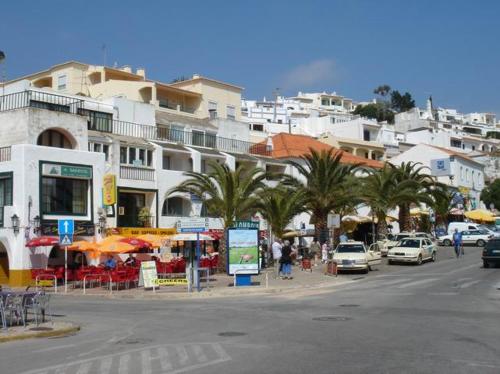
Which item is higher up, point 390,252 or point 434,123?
point 434,123

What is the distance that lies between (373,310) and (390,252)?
23782 mm

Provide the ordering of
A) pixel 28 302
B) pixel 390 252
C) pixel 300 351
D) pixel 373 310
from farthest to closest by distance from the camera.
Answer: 1. pixel 390 252
2. pixel 373 310
3. pixel 28 302
4. pixel 300 351

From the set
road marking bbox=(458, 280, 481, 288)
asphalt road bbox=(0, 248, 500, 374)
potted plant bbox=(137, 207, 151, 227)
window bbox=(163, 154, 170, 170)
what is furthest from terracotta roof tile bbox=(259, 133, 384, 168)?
asphalt road bbox=(0, 248, 500, 374)

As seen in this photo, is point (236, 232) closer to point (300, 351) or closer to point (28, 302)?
point (28, 302)

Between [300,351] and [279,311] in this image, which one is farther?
[279,311]

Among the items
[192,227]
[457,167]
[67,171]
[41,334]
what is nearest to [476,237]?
[457,167]

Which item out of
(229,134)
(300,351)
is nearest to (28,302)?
(300,351)

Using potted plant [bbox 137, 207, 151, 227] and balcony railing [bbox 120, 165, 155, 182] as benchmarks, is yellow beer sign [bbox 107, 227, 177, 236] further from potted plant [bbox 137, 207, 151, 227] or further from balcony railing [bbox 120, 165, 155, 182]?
balcony railing [bbox 120, 165, 155, 182]

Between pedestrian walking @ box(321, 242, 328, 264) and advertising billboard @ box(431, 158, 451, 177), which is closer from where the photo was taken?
pedestrian walking @ box(321, 242, 328, 264)

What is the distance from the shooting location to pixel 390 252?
135 feet

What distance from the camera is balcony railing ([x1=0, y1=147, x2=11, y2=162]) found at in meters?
34.2

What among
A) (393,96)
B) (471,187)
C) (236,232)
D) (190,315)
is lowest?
(190,315)

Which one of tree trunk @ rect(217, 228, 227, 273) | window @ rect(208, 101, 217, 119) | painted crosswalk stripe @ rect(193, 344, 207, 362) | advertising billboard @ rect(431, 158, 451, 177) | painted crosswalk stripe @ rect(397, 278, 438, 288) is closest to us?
painted crosswalk stripe @ rect(193, 344, 207, 362)

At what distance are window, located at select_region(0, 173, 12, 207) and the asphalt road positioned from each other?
12440 millimetres
